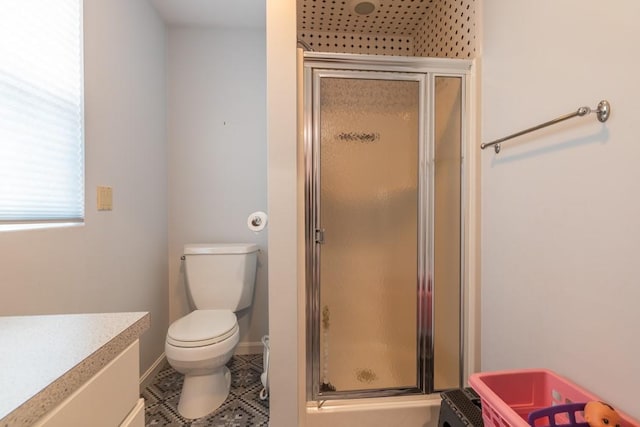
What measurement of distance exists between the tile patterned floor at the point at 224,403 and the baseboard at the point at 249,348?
134mm

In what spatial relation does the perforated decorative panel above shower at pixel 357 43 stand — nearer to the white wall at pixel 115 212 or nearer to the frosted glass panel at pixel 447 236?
the frosted glass panel at pixel 447 236

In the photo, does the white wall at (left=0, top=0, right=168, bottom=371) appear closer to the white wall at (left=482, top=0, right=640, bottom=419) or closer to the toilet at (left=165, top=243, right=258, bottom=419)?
the toilet at (left=165, top=243, right=258, bottom=419)

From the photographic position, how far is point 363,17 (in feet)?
5.82

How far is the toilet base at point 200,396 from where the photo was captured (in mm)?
1479

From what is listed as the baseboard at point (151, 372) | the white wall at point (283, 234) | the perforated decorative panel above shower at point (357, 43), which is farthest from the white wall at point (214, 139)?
the white wall at point (283, 234)

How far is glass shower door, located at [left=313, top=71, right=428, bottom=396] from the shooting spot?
142cm

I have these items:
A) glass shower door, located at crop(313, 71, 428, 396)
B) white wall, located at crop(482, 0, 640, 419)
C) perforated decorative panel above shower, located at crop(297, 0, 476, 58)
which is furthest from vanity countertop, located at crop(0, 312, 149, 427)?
perforated decorative panel above shower, located at crop(297, 0, 476, 58)

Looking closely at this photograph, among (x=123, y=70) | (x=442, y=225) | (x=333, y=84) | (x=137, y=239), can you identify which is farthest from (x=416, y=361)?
(x=123, y=70)

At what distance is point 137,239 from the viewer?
65.4 inches

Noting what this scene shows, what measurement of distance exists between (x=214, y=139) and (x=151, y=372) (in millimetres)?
1614

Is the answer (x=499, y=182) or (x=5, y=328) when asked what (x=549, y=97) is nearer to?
(x=499, y=182)

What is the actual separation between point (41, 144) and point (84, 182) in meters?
0.23

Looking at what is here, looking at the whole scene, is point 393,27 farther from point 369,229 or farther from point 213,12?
point 369,229

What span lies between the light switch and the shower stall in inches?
39.4
